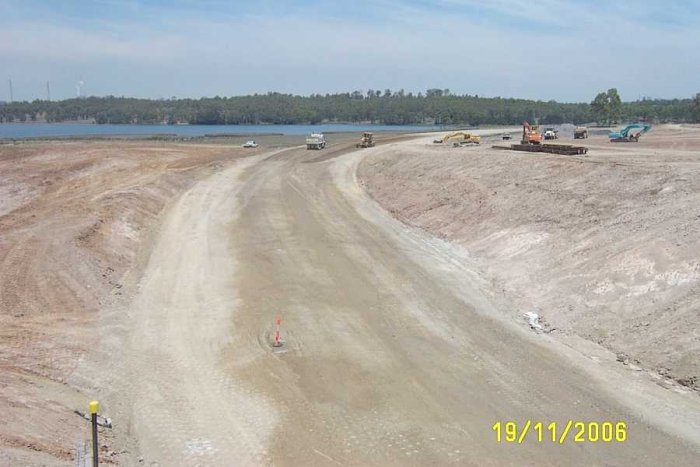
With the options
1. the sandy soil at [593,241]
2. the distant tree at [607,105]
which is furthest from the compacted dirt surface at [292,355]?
the distant tree at [607,105]

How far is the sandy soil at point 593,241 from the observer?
14.0m

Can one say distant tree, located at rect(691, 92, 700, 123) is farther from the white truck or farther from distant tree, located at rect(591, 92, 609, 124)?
the white truck

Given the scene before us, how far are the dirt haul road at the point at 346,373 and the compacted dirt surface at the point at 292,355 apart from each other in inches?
1.9

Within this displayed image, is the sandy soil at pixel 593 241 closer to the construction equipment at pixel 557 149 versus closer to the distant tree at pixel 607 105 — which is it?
the construction equipment at pixel 557 149

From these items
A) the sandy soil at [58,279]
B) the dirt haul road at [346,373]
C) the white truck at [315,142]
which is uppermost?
the white truck at [315,142]

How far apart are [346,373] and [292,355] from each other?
1.55 m

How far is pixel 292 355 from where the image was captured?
1371cm

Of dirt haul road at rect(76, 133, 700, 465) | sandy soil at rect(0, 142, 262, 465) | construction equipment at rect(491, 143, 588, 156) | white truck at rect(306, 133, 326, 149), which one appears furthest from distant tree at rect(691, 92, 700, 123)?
dirt haul road at rect(76, 133, 700, 465)

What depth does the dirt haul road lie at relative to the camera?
9.97 metres

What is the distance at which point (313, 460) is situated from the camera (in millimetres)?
9547

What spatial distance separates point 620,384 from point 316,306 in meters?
7.91

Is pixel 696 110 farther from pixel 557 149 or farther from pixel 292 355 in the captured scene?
pixel 292 355

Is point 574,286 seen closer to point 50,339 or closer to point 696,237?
point 696,237

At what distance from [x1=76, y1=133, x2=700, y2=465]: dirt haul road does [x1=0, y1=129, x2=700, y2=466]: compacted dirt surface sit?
48 millimetres
